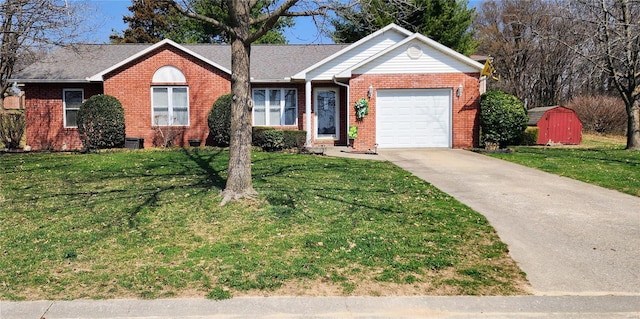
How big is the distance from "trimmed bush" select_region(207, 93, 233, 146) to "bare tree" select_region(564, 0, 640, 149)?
12.7m

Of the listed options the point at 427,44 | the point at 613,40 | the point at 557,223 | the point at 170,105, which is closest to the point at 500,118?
the point at 427,44

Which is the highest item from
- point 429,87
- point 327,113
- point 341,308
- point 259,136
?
point 429,87

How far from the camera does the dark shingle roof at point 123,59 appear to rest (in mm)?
19094

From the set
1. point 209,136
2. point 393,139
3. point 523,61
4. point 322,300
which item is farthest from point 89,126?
point 523,61

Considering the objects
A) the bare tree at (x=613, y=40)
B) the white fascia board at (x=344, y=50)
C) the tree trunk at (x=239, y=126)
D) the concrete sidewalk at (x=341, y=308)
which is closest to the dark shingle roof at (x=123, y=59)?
the white fascia board at (x=344, y=50)

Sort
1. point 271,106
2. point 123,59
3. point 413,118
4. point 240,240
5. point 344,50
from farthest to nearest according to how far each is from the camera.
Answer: point 123,59 → point 271,106 → point 344,50 → point 413,118 → point 240,240

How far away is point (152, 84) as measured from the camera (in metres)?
18.6

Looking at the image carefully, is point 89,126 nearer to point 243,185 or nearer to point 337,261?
point 243,185

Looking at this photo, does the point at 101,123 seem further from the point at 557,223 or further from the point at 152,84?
the point at 557,223

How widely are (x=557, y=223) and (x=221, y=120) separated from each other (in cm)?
1309

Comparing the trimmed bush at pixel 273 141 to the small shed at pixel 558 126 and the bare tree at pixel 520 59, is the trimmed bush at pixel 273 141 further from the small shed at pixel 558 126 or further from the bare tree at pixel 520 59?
the bare tree at pixel 520 59

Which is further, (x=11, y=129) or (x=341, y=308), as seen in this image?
(x=11, y=129)

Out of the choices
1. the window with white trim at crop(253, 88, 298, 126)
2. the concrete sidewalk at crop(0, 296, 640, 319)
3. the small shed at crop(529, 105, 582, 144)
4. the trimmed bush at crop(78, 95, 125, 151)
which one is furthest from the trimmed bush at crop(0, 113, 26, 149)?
the small shed at crop(529, 105, 582, 144)

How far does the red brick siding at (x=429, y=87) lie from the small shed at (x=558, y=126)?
19.2ft
